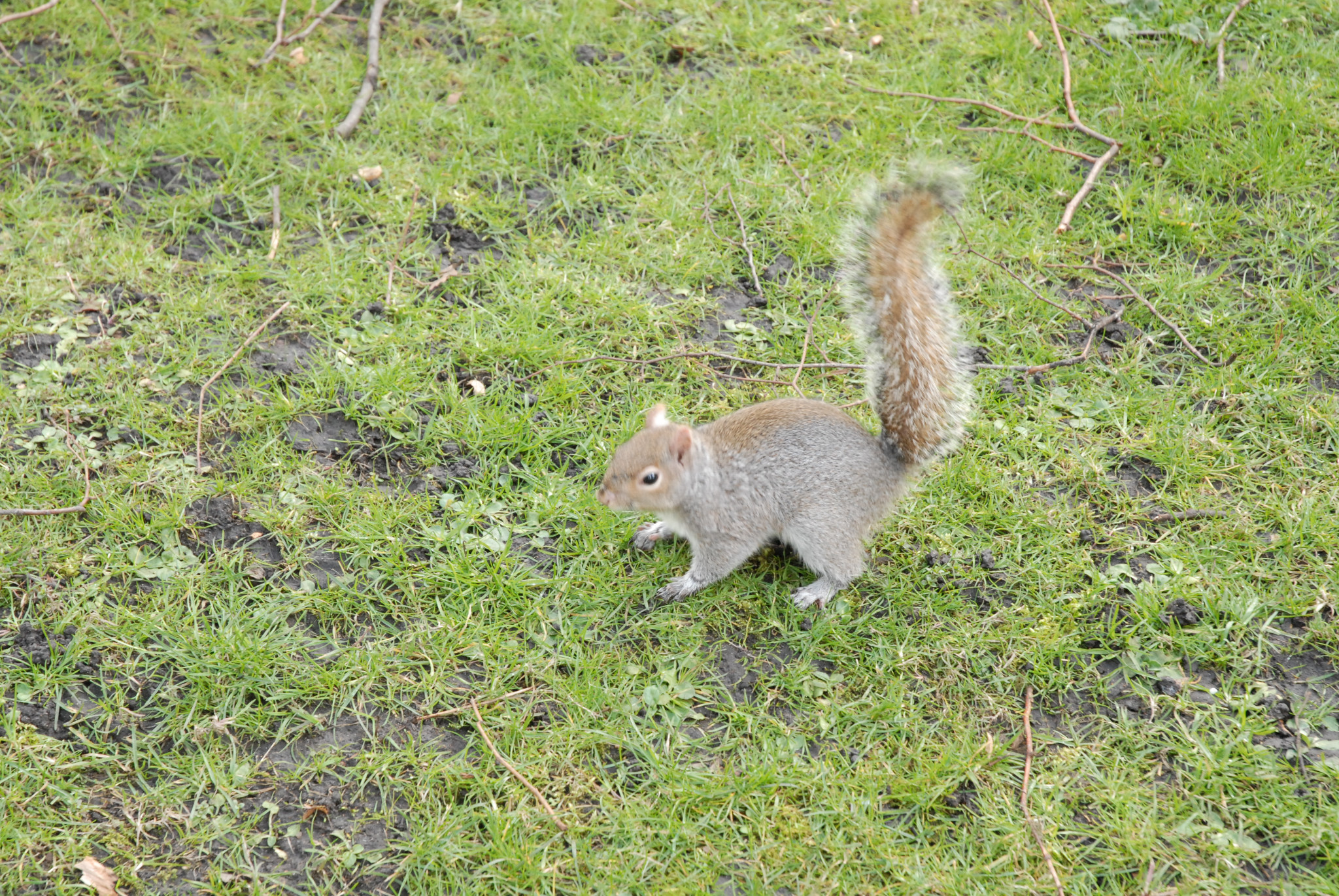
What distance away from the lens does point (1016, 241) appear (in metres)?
3.13

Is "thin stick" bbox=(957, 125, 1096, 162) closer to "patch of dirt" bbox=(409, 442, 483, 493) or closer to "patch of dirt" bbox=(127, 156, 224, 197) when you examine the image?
"patch of dirt" bbox=(409, 442, 483, 493)

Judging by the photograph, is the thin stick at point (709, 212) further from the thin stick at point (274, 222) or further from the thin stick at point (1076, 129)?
the thin stick at point (274, 222)

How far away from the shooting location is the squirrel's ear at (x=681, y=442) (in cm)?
213

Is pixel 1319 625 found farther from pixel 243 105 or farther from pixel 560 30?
Answer: pixel 243 105

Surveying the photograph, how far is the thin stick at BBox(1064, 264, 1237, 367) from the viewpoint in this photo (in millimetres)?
2816

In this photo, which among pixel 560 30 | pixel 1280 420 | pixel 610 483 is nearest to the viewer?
pixel 610 483

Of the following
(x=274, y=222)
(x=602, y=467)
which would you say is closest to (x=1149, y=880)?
(x=602, y=467)

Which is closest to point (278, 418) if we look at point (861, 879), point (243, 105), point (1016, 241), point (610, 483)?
point (610, 483)

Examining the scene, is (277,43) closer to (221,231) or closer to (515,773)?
(221,231)

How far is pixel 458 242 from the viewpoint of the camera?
10.3ft

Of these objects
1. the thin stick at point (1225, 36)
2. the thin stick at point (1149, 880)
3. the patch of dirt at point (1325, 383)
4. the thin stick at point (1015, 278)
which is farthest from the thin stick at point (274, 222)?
the thin stick at point (1225, 36)

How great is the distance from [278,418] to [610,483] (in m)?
0.99

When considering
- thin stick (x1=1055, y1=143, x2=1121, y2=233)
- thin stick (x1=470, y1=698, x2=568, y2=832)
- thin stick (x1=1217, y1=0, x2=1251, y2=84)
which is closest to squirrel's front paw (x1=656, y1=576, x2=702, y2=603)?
thin stick (x1=470, y1=698, x2=568, y2=832)

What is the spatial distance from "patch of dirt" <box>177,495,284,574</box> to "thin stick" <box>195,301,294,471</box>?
0.47ft
